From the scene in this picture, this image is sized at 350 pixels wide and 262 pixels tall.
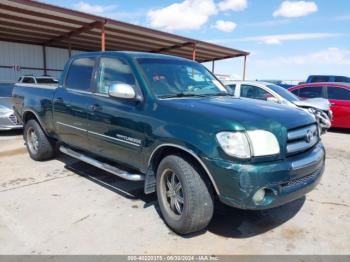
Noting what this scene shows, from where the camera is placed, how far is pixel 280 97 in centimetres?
876

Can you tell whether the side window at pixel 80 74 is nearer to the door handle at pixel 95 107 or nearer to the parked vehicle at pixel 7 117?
the door handle at pixel 95 107

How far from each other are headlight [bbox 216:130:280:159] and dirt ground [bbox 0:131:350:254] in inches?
38.5

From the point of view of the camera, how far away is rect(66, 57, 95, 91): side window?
4.73 metres

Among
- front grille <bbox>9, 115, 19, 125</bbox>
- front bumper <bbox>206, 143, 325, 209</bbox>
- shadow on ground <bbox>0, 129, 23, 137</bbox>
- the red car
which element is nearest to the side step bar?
front bumper <bbox>206, 143, 325, 209</bbox>

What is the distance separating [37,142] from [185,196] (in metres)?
3.91

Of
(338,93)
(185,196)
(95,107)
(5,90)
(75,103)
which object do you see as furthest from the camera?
(338,93)

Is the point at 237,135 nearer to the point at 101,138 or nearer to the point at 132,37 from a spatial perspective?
the point at 101,138

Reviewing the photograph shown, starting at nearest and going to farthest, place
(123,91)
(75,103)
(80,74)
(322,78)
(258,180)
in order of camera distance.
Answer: (258,180) < (123,91) < (75,103) < (80,74) < (322,78)

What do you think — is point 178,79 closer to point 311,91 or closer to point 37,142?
point 37,142

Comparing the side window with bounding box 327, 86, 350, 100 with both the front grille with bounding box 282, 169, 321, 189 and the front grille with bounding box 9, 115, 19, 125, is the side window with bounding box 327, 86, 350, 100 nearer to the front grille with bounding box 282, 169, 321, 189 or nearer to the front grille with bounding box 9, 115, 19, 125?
the front grille with bounding box 282, 169, 321, 189

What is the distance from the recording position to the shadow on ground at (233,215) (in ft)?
11.6

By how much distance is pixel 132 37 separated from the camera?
19.5 metres

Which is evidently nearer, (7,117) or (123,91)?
(123,91)

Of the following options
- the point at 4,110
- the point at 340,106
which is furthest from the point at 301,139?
the point at 340,106
